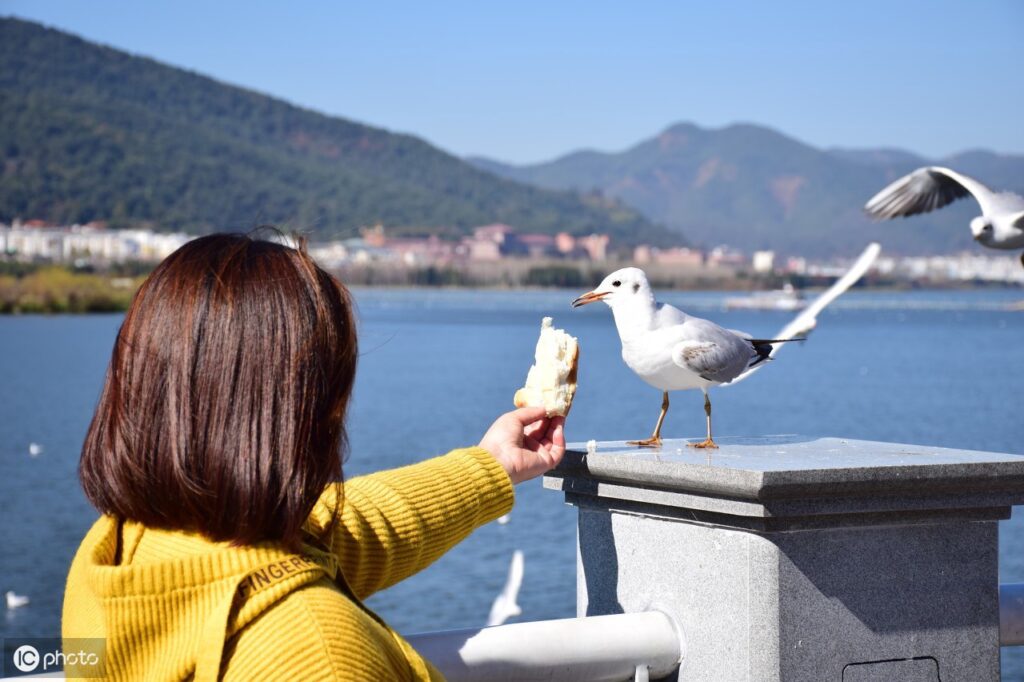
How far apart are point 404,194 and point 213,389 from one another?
18914cm

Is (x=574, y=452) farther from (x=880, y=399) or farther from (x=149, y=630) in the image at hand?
(x=880, y=399)

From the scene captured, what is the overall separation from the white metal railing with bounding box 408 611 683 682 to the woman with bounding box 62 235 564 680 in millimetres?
643

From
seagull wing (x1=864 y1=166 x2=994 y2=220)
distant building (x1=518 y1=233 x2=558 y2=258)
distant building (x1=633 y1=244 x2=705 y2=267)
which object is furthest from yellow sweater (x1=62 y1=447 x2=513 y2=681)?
distant building (x1=518 y1=233 x2=558 y2=258)

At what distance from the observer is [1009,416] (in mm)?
44906

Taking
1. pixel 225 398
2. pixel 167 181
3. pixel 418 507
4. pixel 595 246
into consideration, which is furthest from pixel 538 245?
pixel 225 398

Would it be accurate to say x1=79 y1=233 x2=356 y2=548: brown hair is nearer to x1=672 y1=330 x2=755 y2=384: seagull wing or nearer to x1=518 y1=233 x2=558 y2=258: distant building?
x1=672 y1=330 x2=755 y2=384: seagull wing

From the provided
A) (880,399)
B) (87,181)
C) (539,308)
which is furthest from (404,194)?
(880,399)

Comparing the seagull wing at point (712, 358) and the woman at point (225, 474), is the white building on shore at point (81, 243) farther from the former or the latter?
the woman at point (225, 474)

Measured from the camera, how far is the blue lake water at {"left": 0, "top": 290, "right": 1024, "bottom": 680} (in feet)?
61.3

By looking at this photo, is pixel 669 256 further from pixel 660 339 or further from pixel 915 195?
pixel 660 339

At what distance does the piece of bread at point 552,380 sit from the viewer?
102 inches

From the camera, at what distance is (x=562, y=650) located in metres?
2.38

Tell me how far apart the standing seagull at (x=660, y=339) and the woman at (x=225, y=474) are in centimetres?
151

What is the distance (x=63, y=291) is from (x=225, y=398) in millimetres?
104267
